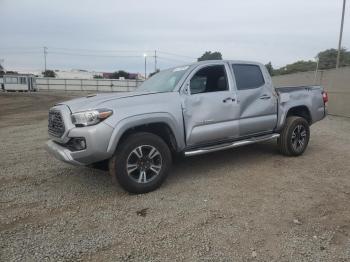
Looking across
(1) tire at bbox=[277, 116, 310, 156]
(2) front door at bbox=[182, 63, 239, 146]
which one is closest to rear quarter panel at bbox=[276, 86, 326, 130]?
(1) tire at bbox=[277, 116, 310, 156]

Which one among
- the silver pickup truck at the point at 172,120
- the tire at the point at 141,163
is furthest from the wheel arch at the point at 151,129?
the tire at the point at 141,163

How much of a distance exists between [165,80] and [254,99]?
1567mm

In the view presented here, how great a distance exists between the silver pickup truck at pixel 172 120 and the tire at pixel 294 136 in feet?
0.06

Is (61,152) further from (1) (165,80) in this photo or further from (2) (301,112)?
(2) (301,112)

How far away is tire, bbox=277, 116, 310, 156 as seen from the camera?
6801 mm

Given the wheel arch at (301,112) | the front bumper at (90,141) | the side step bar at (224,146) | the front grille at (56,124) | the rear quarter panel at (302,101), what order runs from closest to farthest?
the front bumper at (90,141) → the front grille at (56,124) → the side step bar at (224,146) → the rear quarter panel at (302,101) → the wheel arch at (301,112)

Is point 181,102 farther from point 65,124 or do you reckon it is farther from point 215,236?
point 215,236

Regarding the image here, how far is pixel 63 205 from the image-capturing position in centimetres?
461

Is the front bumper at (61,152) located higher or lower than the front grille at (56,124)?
lower

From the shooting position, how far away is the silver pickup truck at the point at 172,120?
15.3ft

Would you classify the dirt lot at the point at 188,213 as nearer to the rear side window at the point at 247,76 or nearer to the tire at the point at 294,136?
the tire at the point at 294,136

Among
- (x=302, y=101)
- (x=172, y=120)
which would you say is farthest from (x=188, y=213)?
(x=302, y=101)

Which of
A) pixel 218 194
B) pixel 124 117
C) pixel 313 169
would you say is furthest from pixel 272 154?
pixel 124 117

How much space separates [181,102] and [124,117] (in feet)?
A: 3.18
